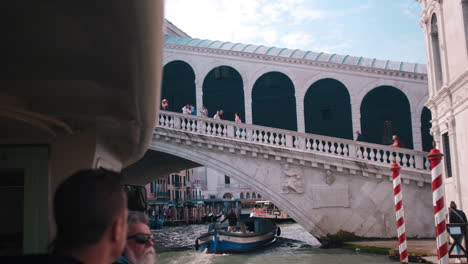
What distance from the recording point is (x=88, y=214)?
3.49 feet

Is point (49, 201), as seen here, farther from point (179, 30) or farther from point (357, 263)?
point (179, 30)

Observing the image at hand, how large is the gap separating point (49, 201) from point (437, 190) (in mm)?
5174

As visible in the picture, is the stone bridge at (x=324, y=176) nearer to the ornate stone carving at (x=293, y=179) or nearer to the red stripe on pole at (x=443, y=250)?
the ornate stone carving at (x=293, y=179)

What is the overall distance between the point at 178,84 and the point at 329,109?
223 inches

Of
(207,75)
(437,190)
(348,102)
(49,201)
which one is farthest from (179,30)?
(49,201)

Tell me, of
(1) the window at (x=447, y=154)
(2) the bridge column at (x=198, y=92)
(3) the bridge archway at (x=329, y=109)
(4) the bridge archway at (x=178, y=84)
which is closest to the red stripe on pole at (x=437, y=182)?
(1) the window at (x=447, y=154)

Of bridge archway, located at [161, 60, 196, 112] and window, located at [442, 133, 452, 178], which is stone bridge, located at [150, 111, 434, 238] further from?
bridge archway, located at [161, 60, 196, 112]

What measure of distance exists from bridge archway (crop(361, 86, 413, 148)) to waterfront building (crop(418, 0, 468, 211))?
5.54m

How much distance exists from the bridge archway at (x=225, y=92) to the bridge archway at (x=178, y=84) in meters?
0.67

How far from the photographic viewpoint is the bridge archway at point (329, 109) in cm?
1758

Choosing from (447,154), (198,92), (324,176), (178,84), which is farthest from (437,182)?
(178,84)

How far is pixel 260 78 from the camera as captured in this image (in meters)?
17.9

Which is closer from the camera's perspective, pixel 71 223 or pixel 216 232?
pixel 71 223

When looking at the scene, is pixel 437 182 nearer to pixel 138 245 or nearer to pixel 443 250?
pixel 443 250
